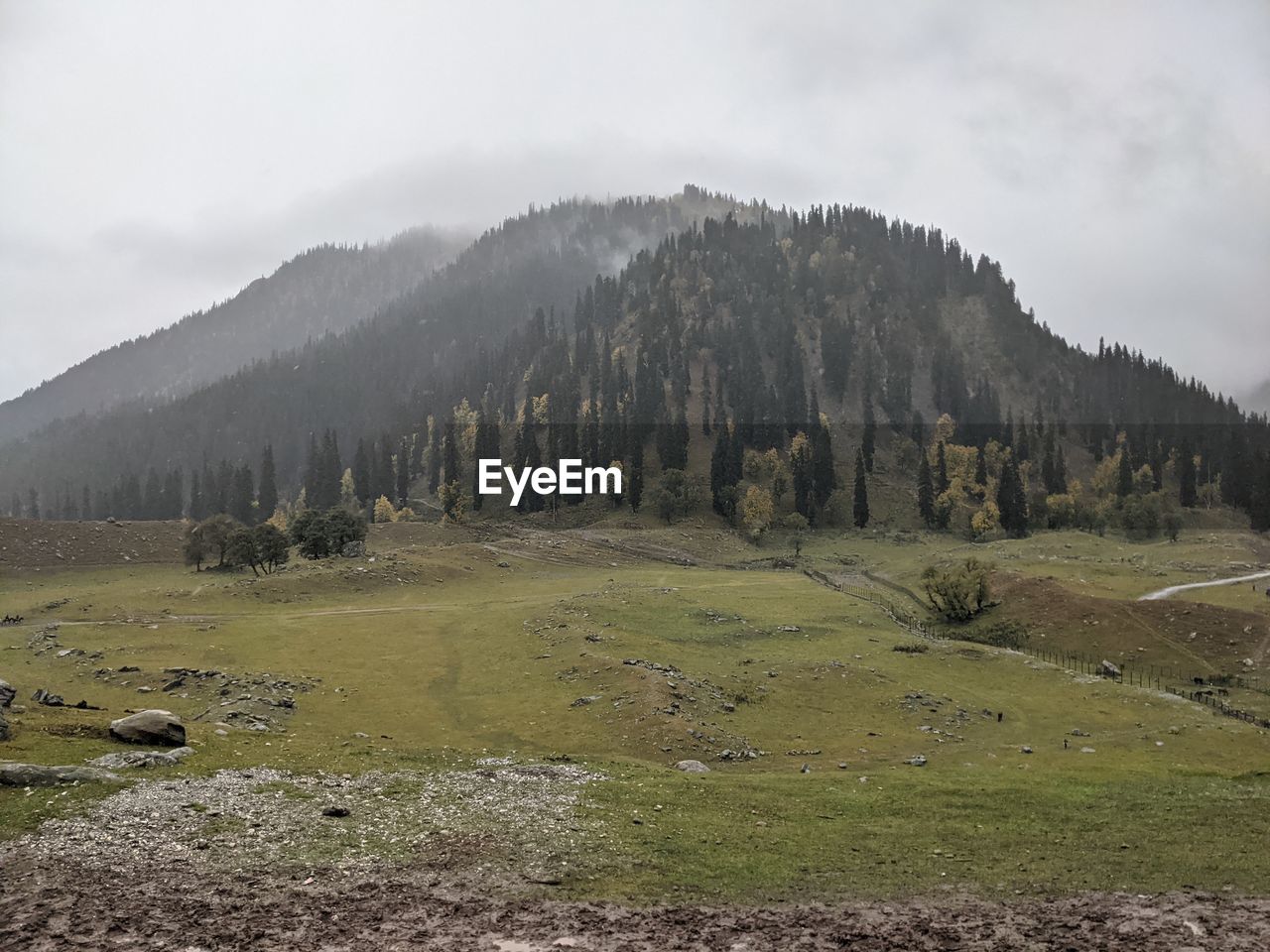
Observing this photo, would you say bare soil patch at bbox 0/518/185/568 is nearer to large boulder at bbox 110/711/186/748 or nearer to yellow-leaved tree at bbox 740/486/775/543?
yellow-leaved tree at bbox 740/486/775/543

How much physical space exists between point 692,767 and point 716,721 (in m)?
9.19

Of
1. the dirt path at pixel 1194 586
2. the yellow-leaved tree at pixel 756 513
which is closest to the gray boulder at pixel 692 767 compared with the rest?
the dirt path at pixel 1194 586

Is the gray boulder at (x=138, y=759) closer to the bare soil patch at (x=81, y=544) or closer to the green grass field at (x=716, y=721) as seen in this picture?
the green grass field at (x=716, y=721)

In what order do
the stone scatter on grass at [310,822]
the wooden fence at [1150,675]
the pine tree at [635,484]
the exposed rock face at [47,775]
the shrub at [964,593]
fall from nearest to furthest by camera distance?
the stone scatter on grass at [310,822] → the exposed rock face at [47,775] → the wooden fence at [1150,675] → the shrub at [964,593] → the pine tree at [635,484]

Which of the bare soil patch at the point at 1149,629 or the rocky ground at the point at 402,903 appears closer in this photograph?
the rocky ground at the point at 402,903

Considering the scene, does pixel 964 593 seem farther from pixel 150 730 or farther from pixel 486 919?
pixel 486 919

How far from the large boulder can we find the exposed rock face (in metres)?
4.46

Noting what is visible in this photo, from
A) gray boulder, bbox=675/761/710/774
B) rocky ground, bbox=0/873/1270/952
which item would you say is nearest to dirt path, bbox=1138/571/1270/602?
gray boulder, bbox=675/761/710/774

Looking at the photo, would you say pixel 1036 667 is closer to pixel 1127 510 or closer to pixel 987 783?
pixel 987 783

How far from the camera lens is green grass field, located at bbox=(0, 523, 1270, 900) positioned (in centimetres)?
2266

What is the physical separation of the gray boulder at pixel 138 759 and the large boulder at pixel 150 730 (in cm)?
137

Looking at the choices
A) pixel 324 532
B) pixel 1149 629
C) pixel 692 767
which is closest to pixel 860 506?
pixel 1149 629

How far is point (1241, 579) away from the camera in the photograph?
109m

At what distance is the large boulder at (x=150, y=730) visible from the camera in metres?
30.6
